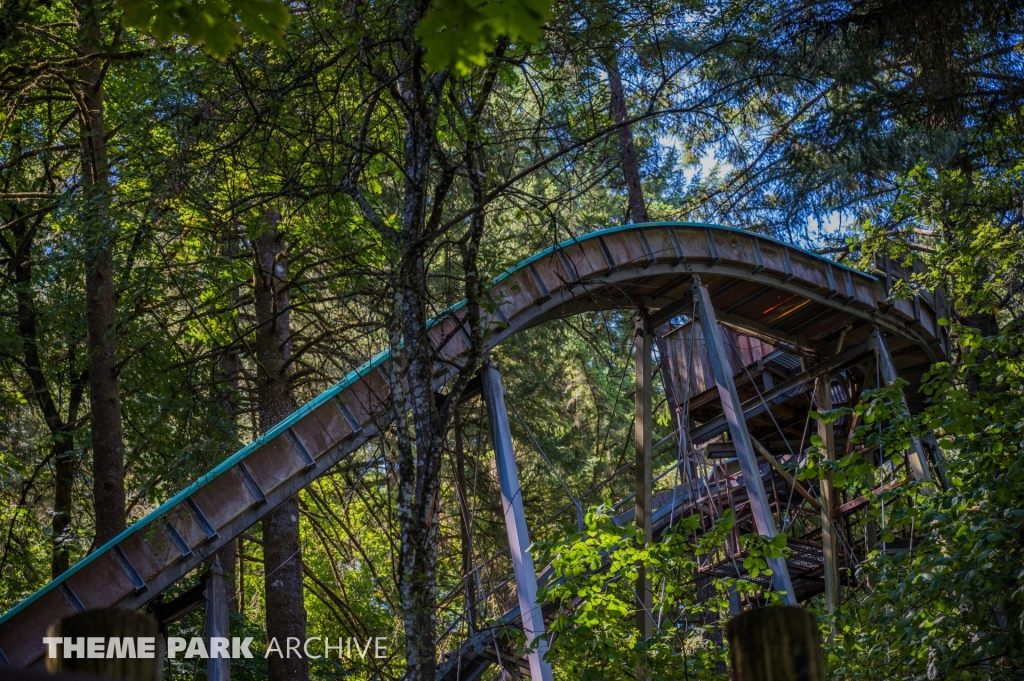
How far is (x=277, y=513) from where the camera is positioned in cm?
1167

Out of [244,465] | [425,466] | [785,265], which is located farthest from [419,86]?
[785,265]

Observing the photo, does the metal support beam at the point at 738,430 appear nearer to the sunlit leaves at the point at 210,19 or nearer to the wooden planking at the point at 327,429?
the wooden planking at the point at 327,429

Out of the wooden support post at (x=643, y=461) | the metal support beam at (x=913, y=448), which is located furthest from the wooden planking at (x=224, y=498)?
the metal support beam at (x=913, y=448)

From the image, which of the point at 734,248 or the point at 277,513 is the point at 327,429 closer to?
the point at 277,513

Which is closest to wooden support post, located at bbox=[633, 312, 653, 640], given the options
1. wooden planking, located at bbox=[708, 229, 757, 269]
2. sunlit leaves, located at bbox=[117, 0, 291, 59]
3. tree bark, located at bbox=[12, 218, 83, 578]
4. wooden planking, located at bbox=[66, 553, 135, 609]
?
wooden planking, located at bbox=[708, 229, 757, 269]

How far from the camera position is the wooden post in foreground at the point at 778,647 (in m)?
2.11

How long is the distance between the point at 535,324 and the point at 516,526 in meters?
2.57

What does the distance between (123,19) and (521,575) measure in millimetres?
6836

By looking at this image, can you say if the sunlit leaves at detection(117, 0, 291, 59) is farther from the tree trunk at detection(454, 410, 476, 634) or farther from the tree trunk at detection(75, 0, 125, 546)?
the tree trunk at detection(75, 0, 125, 546)

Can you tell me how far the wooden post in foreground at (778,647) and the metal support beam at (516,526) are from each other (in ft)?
21.7

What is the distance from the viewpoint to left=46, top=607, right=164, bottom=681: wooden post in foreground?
2047 mm

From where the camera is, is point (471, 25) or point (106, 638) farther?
point (471, 25)

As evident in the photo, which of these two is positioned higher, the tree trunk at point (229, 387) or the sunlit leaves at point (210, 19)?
the tree trunk at point (229, 387)

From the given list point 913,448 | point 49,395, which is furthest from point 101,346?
point 913,448
